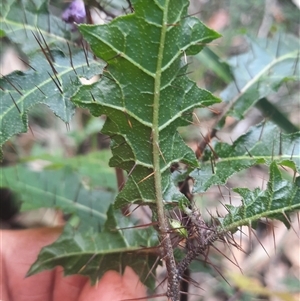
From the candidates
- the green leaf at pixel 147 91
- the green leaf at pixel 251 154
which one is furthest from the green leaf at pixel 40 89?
the green leaf at pixel 251 154

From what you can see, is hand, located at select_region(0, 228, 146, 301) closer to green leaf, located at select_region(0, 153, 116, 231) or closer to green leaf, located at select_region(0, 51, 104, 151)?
green leaf, located at select_region(0, 153, 116, 231)

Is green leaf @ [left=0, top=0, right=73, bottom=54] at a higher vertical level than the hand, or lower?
higher

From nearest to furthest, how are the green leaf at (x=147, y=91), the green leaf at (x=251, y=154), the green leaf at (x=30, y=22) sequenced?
the green leaf at (x=147, y=91) → the green leaf at (x=251, y=154) → the green leaf at (x=30, y=22)

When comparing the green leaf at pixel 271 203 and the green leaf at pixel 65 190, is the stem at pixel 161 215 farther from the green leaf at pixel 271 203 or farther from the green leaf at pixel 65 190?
the green leaf at pixel 65 190

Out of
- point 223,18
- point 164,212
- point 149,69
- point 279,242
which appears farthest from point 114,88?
point 223,18

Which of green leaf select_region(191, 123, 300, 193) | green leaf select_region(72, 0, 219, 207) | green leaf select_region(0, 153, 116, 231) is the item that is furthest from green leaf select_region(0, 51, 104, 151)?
green leaf select_region(0, 153, 116, 231)
